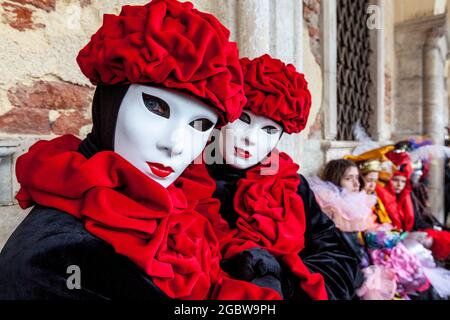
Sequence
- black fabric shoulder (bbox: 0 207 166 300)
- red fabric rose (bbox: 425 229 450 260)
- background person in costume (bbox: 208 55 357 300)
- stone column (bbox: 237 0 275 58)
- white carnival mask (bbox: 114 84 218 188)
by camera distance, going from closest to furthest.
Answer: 1. black fabric shoulder (bbox: 0 207 166 300)
2. white carnival mask (bbox: 114 84 218 188)
3. background person in costume (bbox: 208 55 357 300)
4. stone column (bbox: 237 0 275 58)
5. red fabric rose (bbox: 425 229 450 260)

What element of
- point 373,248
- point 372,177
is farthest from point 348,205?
point 372,177

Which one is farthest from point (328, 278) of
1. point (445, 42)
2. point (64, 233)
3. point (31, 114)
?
point (445, 42)

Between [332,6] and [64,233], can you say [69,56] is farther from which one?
[332,6]

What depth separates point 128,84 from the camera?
0.62 m

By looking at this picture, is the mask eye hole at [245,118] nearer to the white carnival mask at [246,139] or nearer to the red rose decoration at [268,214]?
the white carnival mask at [246,139]

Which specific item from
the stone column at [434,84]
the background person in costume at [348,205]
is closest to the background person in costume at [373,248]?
the background person in costume at [348,205]

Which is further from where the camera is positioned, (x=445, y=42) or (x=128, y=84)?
(x=445, y=42)

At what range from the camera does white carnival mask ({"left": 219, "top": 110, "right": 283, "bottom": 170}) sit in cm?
97

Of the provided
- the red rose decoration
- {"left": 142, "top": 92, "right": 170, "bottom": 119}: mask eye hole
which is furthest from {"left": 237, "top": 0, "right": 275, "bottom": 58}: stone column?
{"left": 142, "top": 92, "right": 170, "bottom": 119}: mask eye hole

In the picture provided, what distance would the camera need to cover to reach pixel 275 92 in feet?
3.10

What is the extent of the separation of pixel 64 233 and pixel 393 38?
4261 millimetres

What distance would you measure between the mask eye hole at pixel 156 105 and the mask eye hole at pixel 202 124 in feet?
0.21

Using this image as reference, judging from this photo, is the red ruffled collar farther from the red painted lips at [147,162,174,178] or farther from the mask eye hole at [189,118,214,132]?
the mask eye hole at [189,118,214,132]

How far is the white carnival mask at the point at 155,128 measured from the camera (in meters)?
0.61
